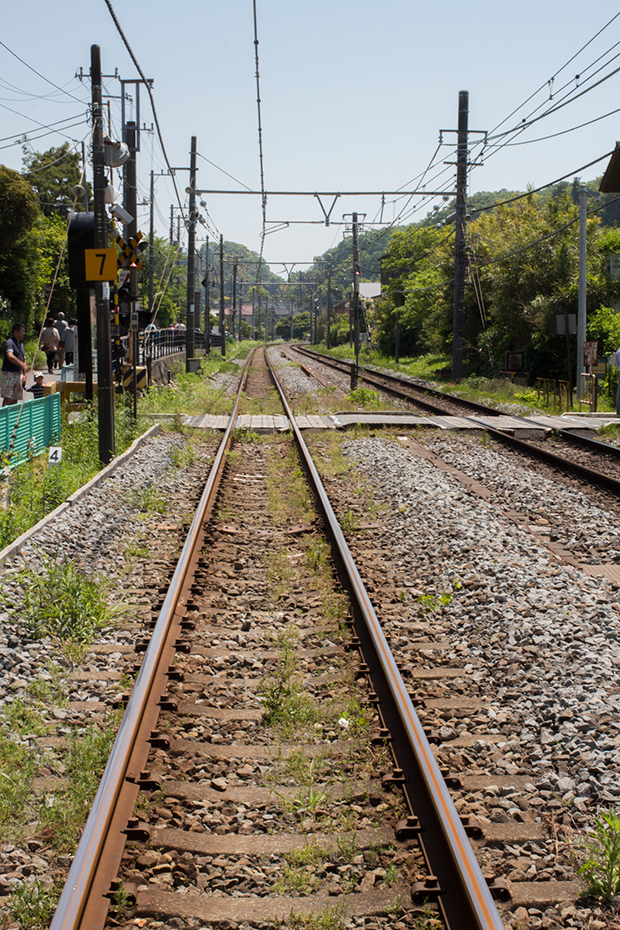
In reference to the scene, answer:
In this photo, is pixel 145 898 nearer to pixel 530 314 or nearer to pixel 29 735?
pixel 29 735

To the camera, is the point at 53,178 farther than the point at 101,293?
Yes

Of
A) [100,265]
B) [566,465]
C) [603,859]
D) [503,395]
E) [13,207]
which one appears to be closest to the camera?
[603,859]

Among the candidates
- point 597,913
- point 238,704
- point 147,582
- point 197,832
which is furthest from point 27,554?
point 597,913

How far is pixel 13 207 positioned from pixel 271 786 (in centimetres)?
3255

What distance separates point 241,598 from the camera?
6.72m

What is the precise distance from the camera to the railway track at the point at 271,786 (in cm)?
317

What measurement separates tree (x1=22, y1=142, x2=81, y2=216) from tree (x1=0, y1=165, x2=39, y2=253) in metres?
32.7

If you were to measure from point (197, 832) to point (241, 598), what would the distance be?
3.15 metres

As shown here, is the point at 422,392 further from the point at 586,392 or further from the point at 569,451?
the point at 569,451

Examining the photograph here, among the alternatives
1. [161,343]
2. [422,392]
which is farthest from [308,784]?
[161,343]

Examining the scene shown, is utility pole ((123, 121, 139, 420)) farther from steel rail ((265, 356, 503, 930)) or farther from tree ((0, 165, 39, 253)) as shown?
tree ((0, 165, 39, 253))

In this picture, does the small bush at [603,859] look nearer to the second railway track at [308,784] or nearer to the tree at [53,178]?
the second railway track at [308,784]

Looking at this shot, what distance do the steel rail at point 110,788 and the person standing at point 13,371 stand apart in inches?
308

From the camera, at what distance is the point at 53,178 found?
66438mm
